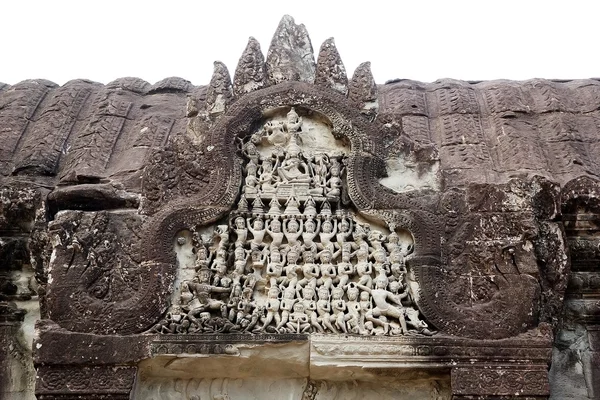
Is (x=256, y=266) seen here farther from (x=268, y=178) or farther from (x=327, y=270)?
(x=268, y=178)

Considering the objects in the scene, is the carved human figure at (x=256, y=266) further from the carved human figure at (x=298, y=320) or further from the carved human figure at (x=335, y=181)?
the carved human figure at (x=335, y=181)

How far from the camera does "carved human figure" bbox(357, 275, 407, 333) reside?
5703 mm

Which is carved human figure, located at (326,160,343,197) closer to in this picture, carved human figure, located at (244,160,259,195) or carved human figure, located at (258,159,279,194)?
carved human figure, located at (258,159,279,194)

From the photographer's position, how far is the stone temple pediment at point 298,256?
5578 mm

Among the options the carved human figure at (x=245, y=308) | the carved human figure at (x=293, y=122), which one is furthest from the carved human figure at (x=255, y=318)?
the carved human figure at (x=293, y=122)

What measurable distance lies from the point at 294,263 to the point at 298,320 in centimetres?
47

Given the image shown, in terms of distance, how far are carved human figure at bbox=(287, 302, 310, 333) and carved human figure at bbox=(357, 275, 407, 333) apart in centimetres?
46

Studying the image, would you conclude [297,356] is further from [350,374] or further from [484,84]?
[484,84]

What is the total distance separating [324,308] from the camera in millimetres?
5738

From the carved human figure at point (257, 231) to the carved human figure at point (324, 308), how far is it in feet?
1.96

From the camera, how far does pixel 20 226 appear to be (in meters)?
6.60

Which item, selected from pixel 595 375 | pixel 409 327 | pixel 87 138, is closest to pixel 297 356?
pixel 409 327

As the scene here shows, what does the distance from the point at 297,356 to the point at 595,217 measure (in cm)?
265

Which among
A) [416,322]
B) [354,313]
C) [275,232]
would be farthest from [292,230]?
[416,322]
